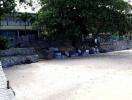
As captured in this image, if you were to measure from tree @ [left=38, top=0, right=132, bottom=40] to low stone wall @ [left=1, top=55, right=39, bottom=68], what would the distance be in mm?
5286

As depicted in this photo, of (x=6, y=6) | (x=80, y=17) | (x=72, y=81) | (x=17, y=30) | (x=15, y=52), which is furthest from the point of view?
(x=17, y=30)

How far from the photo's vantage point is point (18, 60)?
27.6 metres

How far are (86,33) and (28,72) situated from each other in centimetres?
1450

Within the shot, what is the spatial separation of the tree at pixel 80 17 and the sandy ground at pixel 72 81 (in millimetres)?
7355

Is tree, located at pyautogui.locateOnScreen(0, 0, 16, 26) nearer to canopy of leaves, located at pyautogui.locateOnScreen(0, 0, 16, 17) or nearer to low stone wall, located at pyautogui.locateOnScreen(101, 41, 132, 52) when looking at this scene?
canopy of leaves, located at pyautogui.locateOnScreen(0, 0, 16, 17)

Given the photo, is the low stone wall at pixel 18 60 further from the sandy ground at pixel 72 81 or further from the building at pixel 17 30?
the building at pixel 17 30

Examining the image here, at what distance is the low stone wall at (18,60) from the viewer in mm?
26109

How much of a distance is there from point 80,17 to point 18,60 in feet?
32.4

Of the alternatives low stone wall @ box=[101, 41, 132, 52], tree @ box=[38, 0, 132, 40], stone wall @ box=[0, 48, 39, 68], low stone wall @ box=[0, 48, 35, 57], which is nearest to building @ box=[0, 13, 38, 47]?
tree @ box=[38, 0, 132, 40]

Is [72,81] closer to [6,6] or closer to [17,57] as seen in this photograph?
[17,57]

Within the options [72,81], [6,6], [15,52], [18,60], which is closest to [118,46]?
[15,52]

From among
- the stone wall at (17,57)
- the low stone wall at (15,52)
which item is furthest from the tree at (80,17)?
the stone wall at (17,57)

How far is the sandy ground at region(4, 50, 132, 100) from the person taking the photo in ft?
50.1

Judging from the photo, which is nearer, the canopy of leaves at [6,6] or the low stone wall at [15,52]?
the low stone wall at [15,52]
